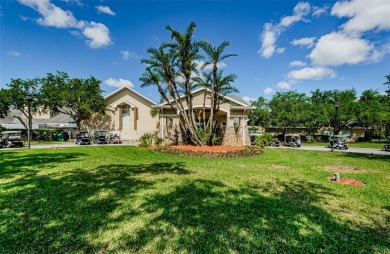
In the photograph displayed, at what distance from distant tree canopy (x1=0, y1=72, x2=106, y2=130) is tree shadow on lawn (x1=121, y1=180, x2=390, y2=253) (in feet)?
99.3

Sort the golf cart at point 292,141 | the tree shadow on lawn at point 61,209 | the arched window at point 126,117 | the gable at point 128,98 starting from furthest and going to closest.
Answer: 1. the arched window at point 126,117
2. the gable at point 128,98
3. the golf cart at point 292,141
4. the tree shadow on lawn at point 61,209

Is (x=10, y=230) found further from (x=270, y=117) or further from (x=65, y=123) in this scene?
(x=65, y=123)

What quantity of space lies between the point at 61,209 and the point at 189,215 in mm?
3072

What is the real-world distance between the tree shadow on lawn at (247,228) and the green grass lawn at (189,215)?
19 mm

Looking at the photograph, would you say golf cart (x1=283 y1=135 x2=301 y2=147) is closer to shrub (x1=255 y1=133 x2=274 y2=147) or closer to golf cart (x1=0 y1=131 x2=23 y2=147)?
shrub (x1=255 y1=133 x2=274 y2=147)

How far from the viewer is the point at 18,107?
31.7 metres

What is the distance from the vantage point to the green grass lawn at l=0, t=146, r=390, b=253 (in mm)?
3625

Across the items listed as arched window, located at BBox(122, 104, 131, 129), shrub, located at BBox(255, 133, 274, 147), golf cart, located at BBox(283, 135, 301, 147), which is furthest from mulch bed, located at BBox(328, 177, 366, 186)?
arched window, located at BBox(122, 104, 131, 129)

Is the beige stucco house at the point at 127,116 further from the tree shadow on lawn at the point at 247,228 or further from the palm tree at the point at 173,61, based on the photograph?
the tree shadow on lawn at the point at 247,228

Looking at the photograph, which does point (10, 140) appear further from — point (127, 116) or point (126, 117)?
point (127, 116)

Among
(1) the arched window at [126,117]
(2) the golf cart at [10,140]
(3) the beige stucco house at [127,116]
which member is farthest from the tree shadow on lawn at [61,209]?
(1) the arched window at [126,117]

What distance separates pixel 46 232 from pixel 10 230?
0.72 m

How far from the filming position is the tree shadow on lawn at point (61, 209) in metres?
3.59

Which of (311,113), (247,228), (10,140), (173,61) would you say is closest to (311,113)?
(311,113)
